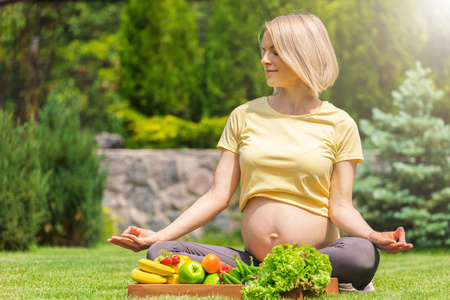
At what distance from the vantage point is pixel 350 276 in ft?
10.6

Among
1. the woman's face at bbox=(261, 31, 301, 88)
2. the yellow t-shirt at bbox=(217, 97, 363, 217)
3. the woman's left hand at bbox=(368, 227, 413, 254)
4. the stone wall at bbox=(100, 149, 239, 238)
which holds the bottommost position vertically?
the stone wall at bbox=(100, 149, 239, 238)

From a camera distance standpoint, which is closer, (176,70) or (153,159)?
(153,159)

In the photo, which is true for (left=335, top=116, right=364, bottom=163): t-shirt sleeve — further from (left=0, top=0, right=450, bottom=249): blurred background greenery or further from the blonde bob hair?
(left=0, top=0, right=450, bottom=249): blurred background greenery

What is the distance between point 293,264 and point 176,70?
26.7ft

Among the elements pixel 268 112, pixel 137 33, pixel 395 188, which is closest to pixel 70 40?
pixel 137 33

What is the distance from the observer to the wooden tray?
9.86 ft

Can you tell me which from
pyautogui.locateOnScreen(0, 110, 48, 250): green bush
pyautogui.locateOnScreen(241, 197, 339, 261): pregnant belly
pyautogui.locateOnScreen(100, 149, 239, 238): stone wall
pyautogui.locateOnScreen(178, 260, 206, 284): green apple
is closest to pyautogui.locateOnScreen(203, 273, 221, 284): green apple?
pyautogui.locateOnScreen(178, 260, 206, 284): green apple

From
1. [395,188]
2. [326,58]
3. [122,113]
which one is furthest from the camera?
[122,113]

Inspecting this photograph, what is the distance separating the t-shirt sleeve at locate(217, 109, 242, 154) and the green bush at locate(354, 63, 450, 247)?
4.67 m

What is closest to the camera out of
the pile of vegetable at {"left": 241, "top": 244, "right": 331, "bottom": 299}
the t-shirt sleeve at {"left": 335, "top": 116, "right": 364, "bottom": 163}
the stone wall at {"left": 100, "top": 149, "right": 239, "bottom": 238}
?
the pile of vegetable at {"left": 241, "top": 244, "right": 331, "bottom": 299}

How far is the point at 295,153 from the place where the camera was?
3336 millimetres

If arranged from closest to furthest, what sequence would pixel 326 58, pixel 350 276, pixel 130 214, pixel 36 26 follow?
1. pixel 350 276
2. pixel 326 58
3. pixel 130 214
4. pixel 36 26

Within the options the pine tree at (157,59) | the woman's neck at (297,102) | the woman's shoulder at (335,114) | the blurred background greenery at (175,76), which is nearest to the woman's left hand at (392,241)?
the woman's shoulder at (335,114)

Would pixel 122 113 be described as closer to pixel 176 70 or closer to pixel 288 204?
pixel 176 70
